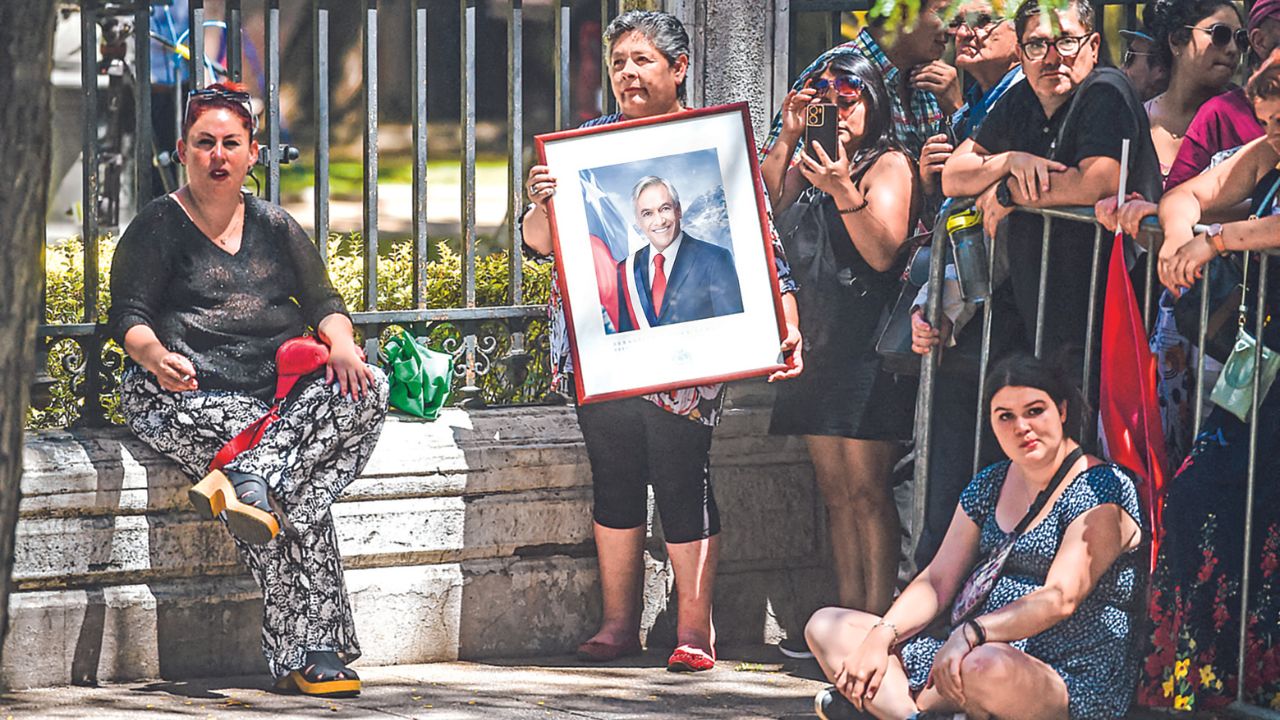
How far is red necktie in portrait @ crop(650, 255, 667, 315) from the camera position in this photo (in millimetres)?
6430

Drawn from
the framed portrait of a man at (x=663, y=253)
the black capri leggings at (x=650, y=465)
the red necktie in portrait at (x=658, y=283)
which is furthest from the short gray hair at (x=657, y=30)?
the black capri leggings at (x=650, y=465)

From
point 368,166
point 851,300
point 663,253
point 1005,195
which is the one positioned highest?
point 368,166

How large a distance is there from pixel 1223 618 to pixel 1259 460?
0.41 meters

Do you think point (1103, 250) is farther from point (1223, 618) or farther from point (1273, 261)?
point (1223, 618)

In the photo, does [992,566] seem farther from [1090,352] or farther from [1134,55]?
[1134,55]

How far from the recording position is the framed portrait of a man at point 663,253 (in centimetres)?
640

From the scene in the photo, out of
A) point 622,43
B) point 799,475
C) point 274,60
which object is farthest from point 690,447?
point 274,60

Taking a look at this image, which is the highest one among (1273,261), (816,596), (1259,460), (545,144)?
(545,144)

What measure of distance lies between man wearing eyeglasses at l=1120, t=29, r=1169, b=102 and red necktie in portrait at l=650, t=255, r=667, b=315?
1684 millimetres

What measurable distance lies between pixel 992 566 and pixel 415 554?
2085 mm

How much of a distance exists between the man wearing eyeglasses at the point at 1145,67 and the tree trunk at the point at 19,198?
4.15m

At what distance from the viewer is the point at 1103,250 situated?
573 cm

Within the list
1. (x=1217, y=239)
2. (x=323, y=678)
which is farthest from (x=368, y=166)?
(x=1217, y=239)

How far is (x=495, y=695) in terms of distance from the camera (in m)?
6.27
